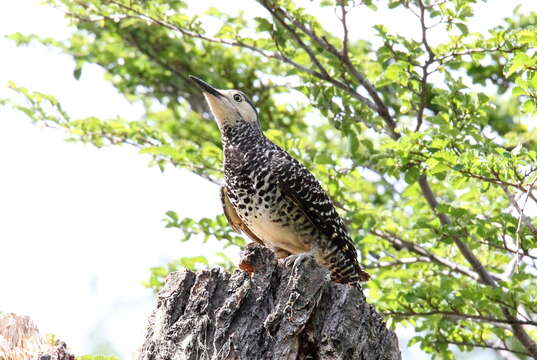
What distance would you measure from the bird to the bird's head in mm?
42

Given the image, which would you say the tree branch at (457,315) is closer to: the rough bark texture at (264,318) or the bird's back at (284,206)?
the bird's back at (284,206)

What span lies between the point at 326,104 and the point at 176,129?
119 inches

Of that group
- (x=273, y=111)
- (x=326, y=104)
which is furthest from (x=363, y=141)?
(x=273, y=111)

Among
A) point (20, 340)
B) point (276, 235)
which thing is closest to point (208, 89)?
point (276, 235)

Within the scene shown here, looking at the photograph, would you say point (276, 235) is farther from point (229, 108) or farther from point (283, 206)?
point (229, 108)

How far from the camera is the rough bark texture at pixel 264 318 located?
4004 mm

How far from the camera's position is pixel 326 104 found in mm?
7340

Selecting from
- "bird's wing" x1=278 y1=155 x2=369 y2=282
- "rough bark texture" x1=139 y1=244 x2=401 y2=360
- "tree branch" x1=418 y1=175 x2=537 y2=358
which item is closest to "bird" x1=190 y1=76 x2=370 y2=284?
"bird's wing" x1=278 y1=155 x2=369 y2=282

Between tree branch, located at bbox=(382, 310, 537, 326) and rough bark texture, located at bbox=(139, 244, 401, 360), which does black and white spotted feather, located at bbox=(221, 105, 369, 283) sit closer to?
tree branch, located at bbox=(382, 310, 537, 326)

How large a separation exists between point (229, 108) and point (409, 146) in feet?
5.15

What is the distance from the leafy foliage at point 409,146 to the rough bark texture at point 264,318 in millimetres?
1906

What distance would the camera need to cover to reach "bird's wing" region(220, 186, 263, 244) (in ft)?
21.5

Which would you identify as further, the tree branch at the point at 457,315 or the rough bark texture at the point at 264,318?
the tree branch at the point at 457,315

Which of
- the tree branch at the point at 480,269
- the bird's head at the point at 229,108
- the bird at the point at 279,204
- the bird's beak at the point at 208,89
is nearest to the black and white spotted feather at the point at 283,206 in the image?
the bird at the point at 279,204
